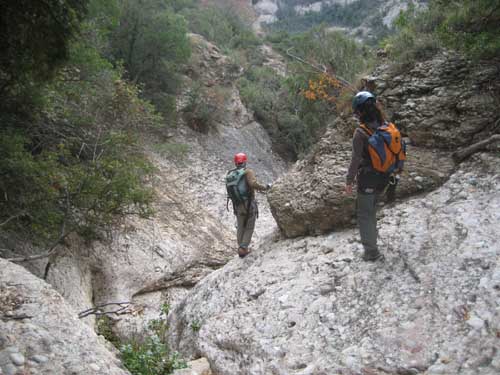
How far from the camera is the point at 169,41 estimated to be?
15531mm

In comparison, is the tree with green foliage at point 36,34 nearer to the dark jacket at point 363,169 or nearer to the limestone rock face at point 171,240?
the limestone rock face at point 171,240

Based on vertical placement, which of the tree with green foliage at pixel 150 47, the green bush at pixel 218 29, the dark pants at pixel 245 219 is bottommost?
the dark pants at pixel 245 219

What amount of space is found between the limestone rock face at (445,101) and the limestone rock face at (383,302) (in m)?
0.56

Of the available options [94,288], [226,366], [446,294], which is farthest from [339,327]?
[94,288]

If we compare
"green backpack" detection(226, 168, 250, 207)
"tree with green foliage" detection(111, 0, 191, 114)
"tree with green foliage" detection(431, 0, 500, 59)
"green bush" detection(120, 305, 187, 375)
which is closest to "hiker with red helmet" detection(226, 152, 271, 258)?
"green backpack" detection(226, 168, 250, 207)

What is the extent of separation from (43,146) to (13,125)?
0.80 m

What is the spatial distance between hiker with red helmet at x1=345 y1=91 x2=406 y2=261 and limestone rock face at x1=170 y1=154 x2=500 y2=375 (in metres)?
0.58

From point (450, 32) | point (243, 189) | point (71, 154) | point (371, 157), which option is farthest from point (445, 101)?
point (71, 154)

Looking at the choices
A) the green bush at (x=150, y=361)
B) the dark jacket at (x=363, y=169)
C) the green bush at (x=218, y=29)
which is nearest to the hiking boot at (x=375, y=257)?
the dark jacket at (x=363, y=169)

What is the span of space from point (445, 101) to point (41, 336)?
5.49 metres

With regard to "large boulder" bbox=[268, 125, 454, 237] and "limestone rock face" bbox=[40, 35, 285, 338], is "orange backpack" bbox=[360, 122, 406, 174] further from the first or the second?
"limestone rock face" bbox=[40, 35, 285, 338]

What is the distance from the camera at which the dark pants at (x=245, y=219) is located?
5910 millimetres

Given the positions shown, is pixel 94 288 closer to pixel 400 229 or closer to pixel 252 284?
pixel 252 284

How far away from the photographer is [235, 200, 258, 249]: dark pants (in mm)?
5910
